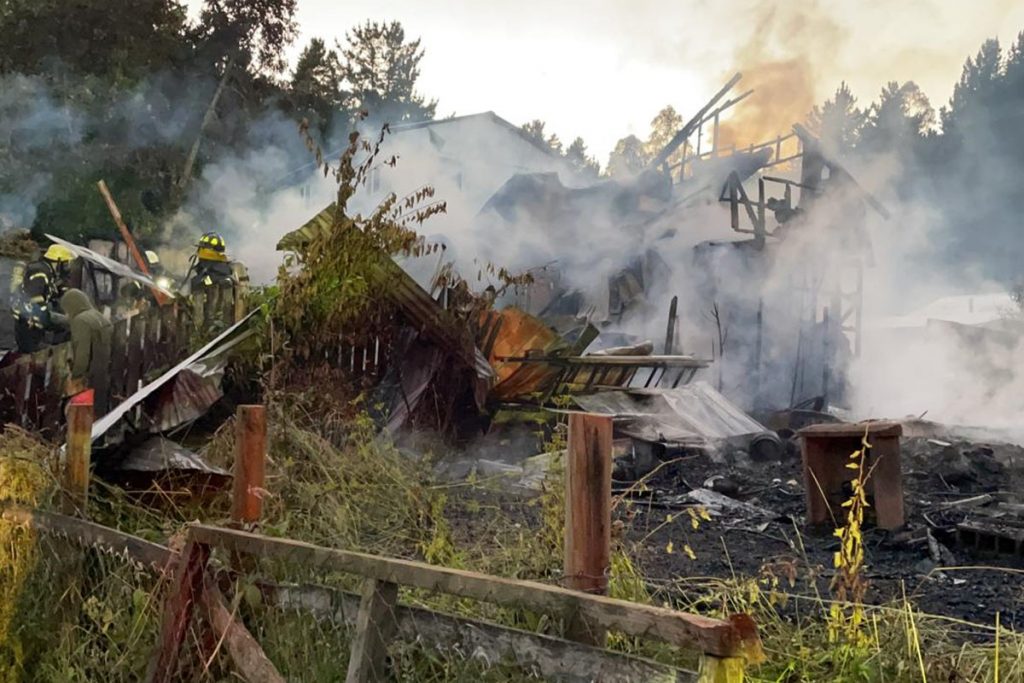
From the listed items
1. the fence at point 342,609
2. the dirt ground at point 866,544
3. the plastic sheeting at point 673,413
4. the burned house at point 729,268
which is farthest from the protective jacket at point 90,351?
the burned house at point 729,268

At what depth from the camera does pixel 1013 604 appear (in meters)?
4.38

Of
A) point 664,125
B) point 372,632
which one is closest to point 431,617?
point 372,632

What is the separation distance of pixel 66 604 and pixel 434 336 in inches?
150

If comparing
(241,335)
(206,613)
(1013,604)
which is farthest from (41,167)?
(1013,604)

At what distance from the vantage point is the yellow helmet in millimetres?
12135

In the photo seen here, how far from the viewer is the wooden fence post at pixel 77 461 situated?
4359 millimetres

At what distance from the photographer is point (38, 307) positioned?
1063 centimetres

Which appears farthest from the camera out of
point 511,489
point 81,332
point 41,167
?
point 41,167

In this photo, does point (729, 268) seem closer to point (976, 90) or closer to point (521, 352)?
point (521, 352)

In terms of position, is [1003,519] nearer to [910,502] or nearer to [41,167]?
[910,502]

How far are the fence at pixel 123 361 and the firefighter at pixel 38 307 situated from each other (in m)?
3.42

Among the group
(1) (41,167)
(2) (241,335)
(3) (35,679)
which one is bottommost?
(3) (35,679)

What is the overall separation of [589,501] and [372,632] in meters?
0.89

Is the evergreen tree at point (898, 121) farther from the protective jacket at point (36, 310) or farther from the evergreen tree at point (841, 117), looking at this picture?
the protective jacket at point (36, 310)
